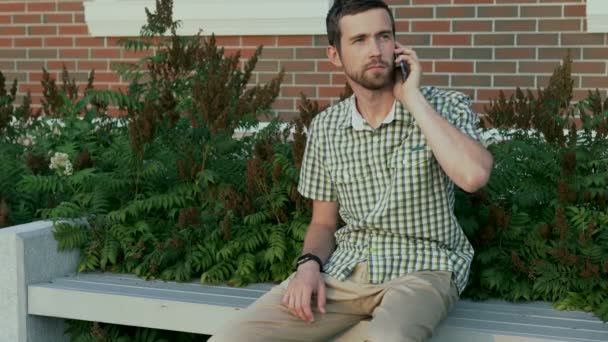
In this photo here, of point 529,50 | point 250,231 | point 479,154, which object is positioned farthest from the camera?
point 529,50

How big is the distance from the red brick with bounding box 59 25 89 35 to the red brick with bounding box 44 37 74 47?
51 millimetres

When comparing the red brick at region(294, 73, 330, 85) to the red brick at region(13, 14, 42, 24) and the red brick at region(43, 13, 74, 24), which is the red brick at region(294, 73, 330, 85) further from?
the red brick at region(13, 14, 42, 24)

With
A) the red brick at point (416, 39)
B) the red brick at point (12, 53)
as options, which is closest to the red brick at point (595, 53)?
the red brick at point (416, 39)

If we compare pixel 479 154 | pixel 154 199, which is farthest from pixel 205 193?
pixel 479 154

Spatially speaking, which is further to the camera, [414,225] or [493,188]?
[493,188]

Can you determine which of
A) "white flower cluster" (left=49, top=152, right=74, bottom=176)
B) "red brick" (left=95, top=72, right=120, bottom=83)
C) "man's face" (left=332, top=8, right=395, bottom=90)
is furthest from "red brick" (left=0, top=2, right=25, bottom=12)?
"man's face" (left=332, top=8, right=395, bottom=90)

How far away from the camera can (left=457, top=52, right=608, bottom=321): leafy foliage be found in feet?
13.1

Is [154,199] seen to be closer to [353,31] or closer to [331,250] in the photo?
[331,250]

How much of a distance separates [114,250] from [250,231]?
2.18 feet

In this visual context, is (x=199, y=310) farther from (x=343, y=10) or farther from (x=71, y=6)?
(x=71, y=6)

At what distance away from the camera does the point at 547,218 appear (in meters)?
4.33

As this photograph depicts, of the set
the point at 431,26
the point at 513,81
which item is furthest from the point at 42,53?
the point at 513,81

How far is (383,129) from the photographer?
3.74m

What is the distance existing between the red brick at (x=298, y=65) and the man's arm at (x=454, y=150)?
410 cm
